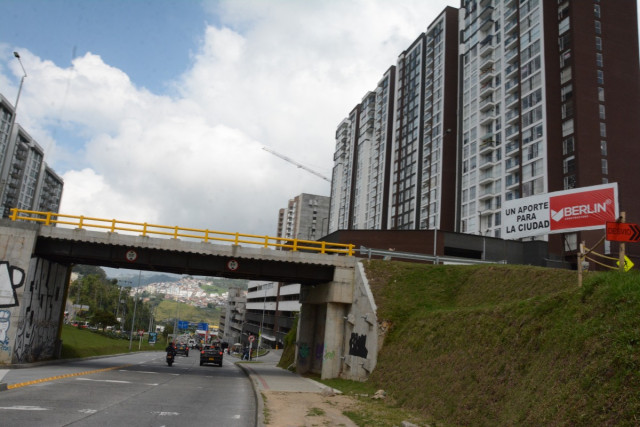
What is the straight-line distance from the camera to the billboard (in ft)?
73.5

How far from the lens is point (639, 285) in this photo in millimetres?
9195

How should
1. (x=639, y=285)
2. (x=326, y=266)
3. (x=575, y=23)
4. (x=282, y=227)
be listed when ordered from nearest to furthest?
(x=639, y=285) → (x=326, y=266) → (x=575, y=23) → (x=282, y=227)

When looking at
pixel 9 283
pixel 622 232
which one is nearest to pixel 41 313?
pixel 9 283

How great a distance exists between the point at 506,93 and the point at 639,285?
2737 inches

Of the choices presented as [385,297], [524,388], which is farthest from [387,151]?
[524,388]

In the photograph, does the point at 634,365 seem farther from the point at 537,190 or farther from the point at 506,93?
the point at 506,93

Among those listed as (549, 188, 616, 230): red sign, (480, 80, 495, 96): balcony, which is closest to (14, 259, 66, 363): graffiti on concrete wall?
(549, 188, 616, 230): red sign

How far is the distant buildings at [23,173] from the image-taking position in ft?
325

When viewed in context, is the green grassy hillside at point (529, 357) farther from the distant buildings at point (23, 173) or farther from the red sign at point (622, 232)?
the distant buildings at point (23, 173)

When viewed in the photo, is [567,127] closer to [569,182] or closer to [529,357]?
[569,182]

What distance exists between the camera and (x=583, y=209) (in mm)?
23312

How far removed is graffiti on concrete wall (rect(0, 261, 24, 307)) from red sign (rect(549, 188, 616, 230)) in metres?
26.2

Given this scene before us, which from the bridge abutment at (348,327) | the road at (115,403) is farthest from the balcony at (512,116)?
the road at (115,403)

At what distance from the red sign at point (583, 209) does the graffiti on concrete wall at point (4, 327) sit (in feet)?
87.4
